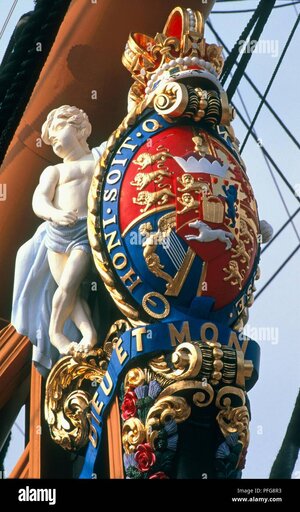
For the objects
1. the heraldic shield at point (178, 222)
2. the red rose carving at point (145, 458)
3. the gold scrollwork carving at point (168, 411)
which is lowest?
the red rose carving at point (145, 458)

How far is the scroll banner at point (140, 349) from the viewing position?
9.84 metres

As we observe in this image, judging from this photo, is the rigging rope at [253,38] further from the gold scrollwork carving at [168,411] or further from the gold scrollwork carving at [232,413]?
the gold scrollwork carving at [168,411]

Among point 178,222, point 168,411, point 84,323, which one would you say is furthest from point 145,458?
point 178,222

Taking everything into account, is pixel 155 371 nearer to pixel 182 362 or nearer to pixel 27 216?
pixel 182 362

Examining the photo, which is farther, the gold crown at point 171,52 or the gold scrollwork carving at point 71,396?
the gold crown at point 171,52

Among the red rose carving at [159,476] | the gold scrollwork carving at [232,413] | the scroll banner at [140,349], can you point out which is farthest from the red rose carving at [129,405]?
the gold scrollwork carving at [232,413]

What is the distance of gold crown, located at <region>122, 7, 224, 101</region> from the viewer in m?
10.8

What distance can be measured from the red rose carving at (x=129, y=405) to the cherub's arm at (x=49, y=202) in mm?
1457

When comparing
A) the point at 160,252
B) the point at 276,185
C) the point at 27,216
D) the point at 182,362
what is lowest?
the point at 182,362

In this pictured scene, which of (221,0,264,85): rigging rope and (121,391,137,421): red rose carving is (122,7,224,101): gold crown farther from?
(221,0,264,85): rigging rope

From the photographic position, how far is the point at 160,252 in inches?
392

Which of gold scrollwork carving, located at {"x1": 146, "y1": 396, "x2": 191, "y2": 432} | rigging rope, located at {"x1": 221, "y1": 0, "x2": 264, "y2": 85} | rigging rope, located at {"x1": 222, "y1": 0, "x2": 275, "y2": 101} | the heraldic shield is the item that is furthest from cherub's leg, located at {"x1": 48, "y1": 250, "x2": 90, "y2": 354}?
rigging rope, located at {"x1": 221, "y1": 0, "x2": 264, "y2": 85}

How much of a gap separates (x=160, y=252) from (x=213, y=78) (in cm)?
150

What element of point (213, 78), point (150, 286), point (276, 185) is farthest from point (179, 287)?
point (276, 185)
